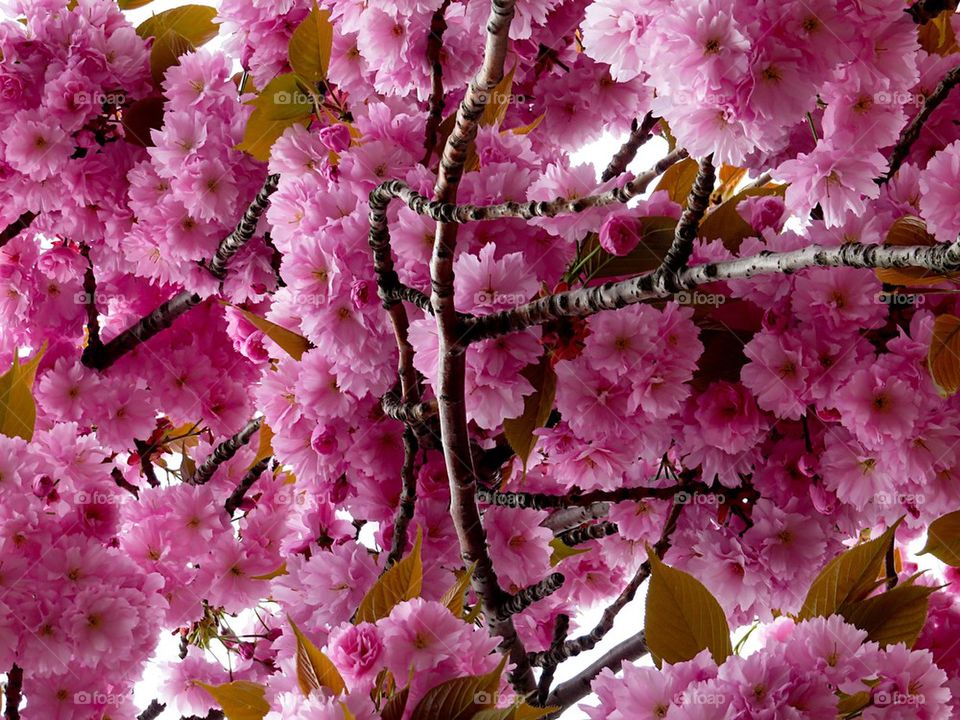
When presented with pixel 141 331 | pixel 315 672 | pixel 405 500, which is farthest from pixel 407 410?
pixel 141 331

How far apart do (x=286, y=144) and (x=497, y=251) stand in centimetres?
39

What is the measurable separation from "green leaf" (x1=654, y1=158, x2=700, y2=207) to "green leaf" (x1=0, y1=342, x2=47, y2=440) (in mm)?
936

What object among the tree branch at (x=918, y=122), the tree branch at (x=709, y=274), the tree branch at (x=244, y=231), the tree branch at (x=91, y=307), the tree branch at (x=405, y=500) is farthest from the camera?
the tree branch at (x=91, y=307)

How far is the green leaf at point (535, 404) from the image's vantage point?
113 cm

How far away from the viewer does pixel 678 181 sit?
4.21ft

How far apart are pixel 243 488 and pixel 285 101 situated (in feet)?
2.27

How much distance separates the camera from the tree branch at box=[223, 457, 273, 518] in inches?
71.1

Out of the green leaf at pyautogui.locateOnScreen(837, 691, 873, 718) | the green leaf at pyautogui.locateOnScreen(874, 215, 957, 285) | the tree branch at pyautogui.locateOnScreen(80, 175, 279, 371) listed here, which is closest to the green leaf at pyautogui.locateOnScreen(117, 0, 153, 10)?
the tree branch at pyautogui.locateOnScreen(80, 175, 279, 371)

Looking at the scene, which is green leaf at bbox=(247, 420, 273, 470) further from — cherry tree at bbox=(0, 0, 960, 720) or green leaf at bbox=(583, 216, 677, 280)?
green leaf at bbox=(583, 216, 677, 280)

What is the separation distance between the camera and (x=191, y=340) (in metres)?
1.96

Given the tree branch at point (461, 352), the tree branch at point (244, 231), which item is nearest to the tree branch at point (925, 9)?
the tree branch at point (461, 352)

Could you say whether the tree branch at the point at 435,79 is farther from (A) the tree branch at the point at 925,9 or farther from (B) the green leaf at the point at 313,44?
(A) the tree branch at the point at 925,9

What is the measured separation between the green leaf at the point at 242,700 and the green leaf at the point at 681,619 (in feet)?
1.23

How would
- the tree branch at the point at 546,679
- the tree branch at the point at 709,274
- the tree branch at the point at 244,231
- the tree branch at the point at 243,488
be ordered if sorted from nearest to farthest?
the tree branch at the point at 709,274 → the tree branch at the point at 546,679 → the tree branch at the point at 244,231 → the tree branch at the point at 243,488
